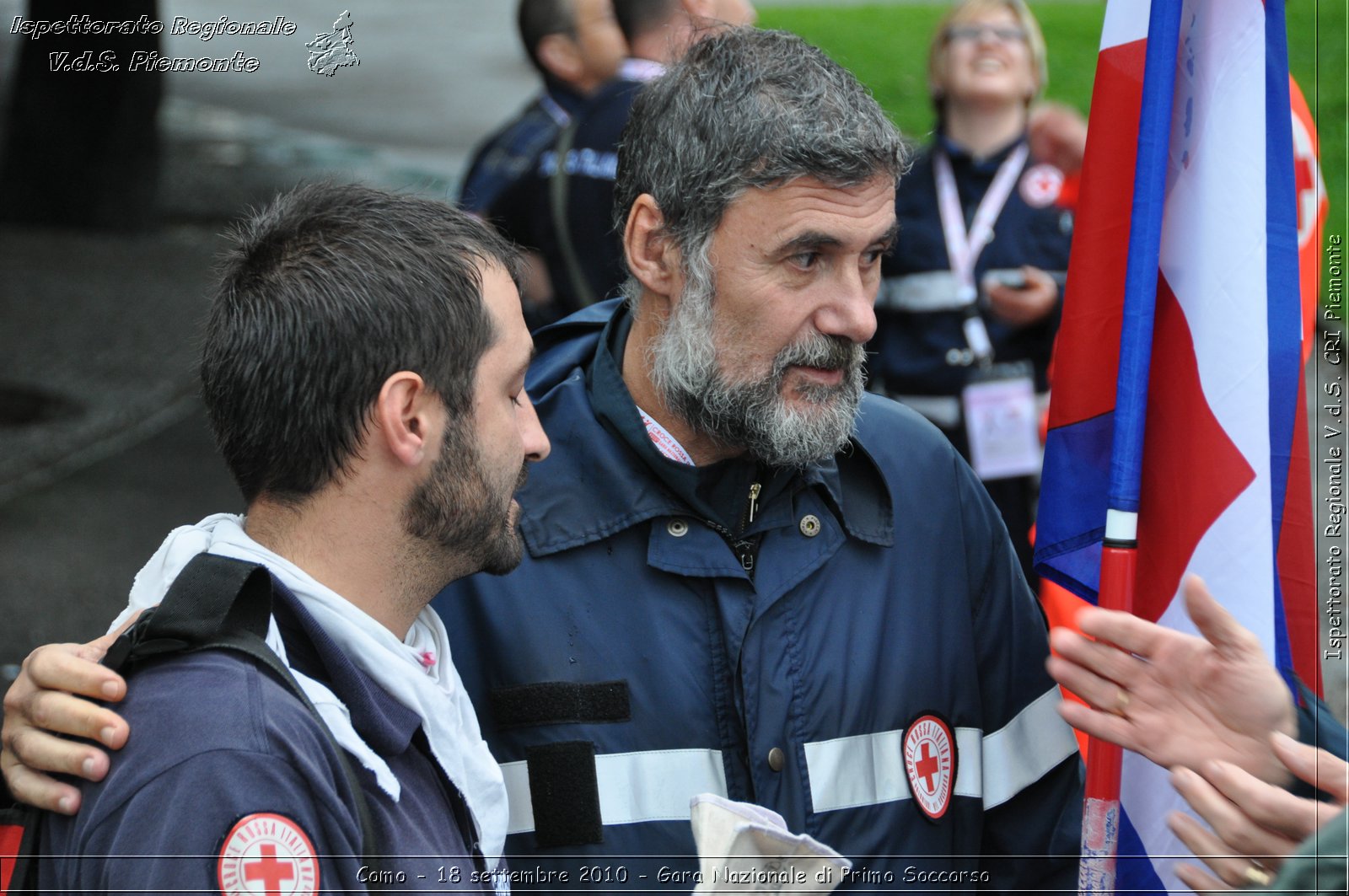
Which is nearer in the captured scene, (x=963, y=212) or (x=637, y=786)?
(x=637, y=786)

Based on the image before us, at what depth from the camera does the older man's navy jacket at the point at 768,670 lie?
2248 millimetres

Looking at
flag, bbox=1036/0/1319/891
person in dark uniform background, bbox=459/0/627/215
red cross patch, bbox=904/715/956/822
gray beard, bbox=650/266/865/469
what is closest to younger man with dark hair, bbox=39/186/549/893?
gray beard, bbox=650/266/865/469

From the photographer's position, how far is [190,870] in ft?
5.13

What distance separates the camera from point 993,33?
5.28 metres

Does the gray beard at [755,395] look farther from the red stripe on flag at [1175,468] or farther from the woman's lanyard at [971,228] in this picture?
the woman's lanyard at [971,228]

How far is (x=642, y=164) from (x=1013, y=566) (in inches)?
Answer: 39.8

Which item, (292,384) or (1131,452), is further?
(1131,452)

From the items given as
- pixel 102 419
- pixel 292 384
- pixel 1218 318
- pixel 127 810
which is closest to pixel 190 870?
pixel 127 810

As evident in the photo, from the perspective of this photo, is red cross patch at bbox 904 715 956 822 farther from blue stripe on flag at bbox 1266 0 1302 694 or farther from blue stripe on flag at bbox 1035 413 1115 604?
blue stripe on flag at bbox 1266 0 1302 694

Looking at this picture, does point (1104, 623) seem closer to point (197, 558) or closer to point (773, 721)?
point (773, 721)

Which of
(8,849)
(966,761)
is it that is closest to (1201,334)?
(966,761)

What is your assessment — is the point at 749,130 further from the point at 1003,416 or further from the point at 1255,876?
the point at 1003,416

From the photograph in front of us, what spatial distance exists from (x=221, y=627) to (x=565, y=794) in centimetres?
73

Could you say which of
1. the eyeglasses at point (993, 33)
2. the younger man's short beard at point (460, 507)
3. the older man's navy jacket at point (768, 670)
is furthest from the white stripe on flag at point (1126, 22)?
the eyeglasses at point (993, 33)
